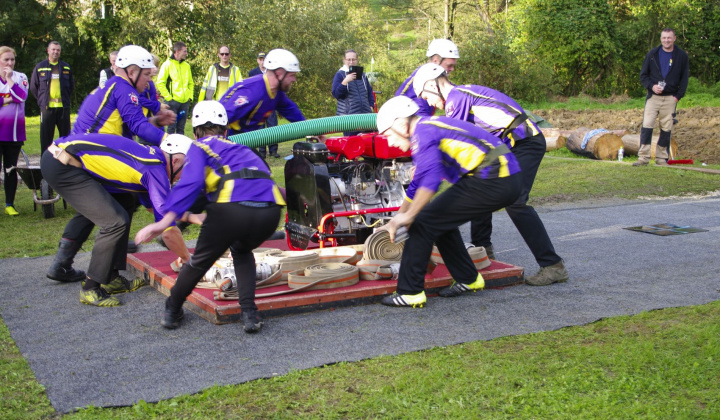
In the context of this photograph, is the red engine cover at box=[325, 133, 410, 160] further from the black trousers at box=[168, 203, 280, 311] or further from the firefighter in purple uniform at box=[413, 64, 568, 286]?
the black trousers at box=[168, 203, 280, 311]

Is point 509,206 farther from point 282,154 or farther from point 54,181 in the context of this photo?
point 282,154

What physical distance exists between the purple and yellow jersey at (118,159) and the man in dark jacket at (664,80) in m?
9.05

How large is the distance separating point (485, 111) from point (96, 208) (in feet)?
10.1

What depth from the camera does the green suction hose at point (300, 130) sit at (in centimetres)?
663

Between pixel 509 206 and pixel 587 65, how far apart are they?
80.3 feet

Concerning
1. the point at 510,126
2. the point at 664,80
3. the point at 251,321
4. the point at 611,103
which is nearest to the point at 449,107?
the point at 510,126

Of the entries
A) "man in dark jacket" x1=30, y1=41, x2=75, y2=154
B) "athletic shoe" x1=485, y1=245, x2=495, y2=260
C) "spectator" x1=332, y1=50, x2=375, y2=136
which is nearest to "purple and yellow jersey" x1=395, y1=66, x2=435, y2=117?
"athletic shoe" x1=485, y1=245, x2=495, y2=260

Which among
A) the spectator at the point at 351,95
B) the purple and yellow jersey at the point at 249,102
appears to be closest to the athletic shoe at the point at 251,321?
the purple and yellow jersey at the point at 249,102

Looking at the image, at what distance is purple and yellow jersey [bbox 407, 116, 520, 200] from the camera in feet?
16.1

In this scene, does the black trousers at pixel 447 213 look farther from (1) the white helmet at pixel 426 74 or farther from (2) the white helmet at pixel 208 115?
(2) the white helmet at pixel 208 115

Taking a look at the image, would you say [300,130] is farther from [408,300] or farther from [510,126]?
[408,300]

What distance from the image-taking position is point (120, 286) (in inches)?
231

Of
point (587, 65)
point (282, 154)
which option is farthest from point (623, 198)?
point (587, 65)

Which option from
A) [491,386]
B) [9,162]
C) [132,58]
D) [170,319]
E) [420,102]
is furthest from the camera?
[9,162]
